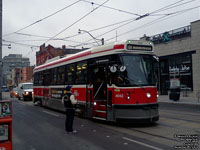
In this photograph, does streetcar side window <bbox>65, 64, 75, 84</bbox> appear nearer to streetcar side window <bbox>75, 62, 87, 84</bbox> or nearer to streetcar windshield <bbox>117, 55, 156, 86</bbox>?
streetcar side window <bbox>75, 62, 87, 84</bbox>

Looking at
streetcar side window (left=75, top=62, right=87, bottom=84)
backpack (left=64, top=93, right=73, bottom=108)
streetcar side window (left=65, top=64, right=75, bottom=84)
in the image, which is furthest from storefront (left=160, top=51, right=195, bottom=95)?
backpack (left=64, top=93, right=73, bottom=108)

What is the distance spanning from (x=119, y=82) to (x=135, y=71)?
2.51ft

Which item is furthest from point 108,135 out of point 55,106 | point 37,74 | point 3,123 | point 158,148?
point 37,74

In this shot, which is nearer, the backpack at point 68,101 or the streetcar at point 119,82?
the backpack at point 68,101

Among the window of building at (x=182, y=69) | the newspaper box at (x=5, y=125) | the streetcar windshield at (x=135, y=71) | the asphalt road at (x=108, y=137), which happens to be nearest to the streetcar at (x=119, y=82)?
the streetcar windshield at (x=135, y=71)

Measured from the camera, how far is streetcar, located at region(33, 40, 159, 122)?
9.16 m

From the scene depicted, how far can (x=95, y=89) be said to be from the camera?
1098cm

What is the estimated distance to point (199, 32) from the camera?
25.8m

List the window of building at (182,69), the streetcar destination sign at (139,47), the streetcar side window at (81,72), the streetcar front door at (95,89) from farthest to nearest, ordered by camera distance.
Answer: the window of building at (182,69)
the streetcar side window at (81,72)
the streetcar front door at (95,89)
the streetcar destination sign at (139,47)

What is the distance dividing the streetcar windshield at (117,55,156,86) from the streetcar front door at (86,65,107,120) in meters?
1.45

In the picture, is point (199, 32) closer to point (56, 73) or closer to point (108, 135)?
point (56, 73)

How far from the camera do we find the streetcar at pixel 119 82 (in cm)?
916

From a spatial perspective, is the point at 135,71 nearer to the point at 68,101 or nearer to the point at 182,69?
the point at 68,101

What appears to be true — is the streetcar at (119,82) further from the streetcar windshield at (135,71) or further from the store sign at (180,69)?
the store sign at (180,69)
